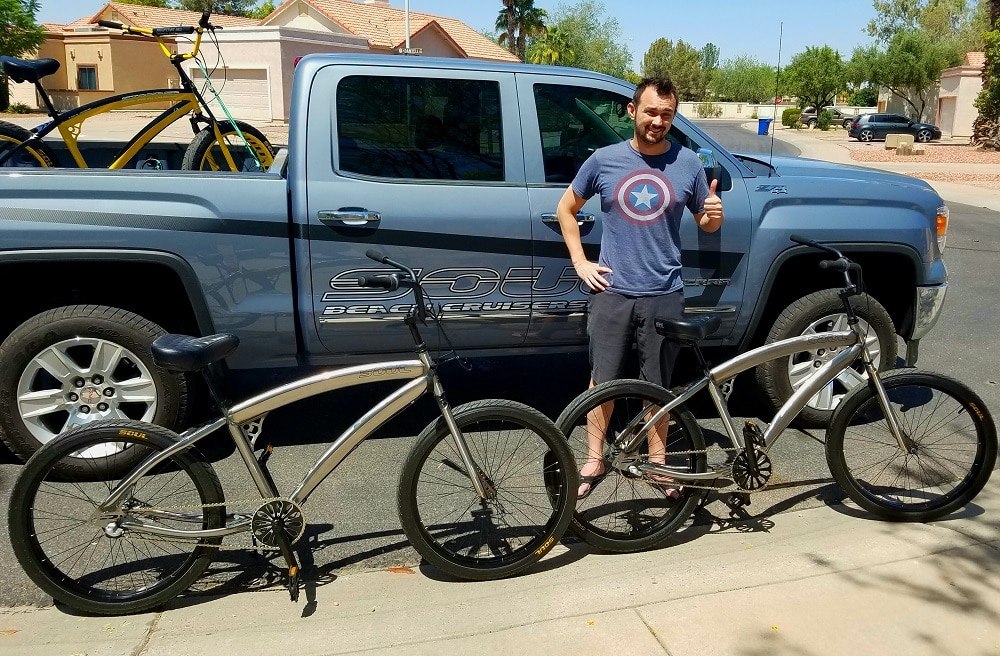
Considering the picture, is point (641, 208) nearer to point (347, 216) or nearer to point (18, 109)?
point (347, 216)

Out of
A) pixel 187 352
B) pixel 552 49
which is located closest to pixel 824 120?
pixel 552 49

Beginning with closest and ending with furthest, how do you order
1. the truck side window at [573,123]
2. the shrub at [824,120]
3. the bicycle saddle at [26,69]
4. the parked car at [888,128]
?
the truck side window at [573,123] → the bicycle saddle at [26,69] → the parked car at [888,128] → the shrub at [824,120]

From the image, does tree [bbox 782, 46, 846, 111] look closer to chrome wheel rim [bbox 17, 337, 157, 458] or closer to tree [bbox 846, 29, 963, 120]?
tree [bbox 846, 29, 963, 120]

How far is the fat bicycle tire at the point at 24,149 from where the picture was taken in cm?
573

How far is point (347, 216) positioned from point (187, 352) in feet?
4.27

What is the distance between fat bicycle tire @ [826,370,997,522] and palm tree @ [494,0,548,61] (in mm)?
55291

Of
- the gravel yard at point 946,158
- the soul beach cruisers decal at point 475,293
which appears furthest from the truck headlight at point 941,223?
the gravel yard at point 946,158

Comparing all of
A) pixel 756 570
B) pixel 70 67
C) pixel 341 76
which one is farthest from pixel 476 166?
pixel 70 67

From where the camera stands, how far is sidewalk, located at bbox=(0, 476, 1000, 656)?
3.14 metres

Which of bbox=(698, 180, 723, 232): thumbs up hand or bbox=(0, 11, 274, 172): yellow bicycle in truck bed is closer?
bbox=(698, 180, 723, 232): thumbs up hand

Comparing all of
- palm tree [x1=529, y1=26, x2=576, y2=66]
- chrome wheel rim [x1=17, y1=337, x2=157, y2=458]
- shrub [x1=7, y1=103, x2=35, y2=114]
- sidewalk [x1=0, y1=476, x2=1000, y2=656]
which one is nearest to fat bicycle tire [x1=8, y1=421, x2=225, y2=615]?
sidewalk [x1=0, y1=476, x2=1000, y2=656]

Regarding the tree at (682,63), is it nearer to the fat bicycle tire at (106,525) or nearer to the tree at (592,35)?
the tree at (592,35)

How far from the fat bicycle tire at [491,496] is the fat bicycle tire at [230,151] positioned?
10.9 ft

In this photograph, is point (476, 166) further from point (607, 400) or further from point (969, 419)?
point (969, 419)
